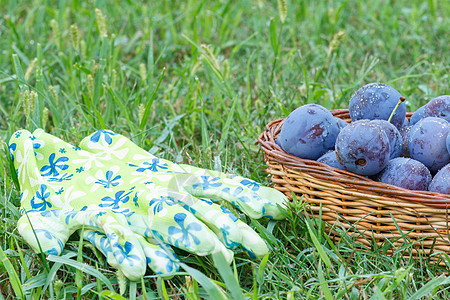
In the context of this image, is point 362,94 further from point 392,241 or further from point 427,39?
point 427,39

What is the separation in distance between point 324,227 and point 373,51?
1.76 metres

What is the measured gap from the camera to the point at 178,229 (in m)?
1.23

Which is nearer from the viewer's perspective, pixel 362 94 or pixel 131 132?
pixel 362 94

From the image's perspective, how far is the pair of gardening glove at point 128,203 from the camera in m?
1.20

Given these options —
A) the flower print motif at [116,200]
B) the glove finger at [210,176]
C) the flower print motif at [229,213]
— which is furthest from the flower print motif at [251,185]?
the flower print motif at [116,200]

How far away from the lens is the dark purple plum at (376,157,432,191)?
127 cm

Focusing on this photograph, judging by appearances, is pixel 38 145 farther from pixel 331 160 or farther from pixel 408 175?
pixel 408 175

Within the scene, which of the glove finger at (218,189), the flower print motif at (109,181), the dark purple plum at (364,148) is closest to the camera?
the dark purple plum at (364,148)

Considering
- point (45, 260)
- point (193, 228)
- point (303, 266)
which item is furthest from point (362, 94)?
point (45, 260)

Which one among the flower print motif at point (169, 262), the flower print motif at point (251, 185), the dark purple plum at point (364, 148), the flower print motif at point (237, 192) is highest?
the dark purple plum at point (364, 148)

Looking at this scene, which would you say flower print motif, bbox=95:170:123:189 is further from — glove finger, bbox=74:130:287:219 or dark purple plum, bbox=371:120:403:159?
dark purple plum, bbox=371:120:403:159

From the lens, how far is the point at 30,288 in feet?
3.95

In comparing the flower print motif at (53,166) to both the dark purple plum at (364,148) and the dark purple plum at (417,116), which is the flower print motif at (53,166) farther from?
the dark purple plum at (417,116)

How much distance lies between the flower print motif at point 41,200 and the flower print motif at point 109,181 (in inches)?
5.5
